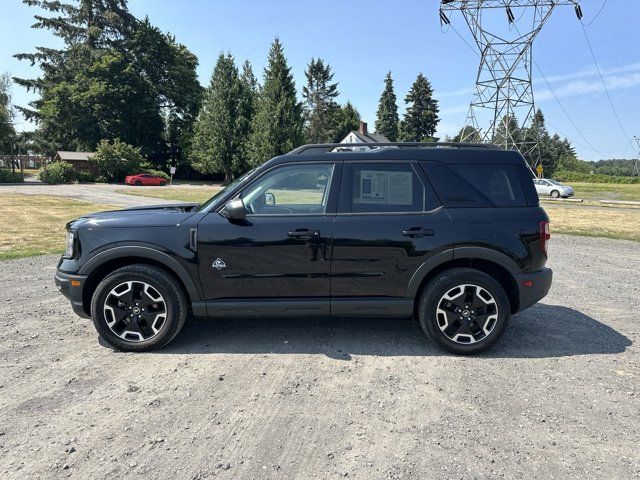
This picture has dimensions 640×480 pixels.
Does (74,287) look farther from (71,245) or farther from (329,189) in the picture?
(329,189)

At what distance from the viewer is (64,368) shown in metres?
3.65

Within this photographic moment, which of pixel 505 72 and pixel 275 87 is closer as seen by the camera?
pixel 505 72

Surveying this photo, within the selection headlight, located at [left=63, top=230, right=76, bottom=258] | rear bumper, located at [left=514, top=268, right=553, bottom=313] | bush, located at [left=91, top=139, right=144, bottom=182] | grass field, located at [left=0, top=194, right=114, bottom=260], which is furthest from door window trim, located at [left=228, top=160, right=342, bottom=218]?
bush, located at [left=91, top=139, right=144, bottom=182]

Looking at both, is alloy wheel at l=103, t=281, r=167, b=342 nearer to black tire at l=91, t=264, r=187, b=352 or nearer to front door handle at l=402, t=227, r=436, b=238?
black tire at l=91, t=264, r=187, b=352

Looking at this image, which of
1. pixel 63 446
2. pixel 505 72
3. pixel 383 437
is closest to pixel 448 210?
pixel 383 437

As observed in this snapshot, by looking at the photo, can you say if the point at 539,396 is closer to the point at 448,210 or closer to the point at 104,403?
the point at 448,210

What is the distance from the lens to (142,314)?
3.96 metres

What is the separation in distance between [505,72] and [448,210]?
34237mm

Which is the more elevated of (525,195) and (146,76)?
(146,76)

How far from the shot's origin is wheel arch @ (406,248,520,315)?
3.90 meters

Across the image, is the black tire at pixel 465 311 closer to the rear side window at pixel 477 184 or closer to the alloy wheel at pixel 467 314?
the alloy wheel at pixel 467 314

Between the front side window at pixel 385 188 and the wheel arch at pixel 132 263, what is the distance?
1.70m

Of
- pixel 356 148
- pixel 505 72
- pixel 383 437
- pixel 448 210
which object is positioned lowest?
pixel 383 437

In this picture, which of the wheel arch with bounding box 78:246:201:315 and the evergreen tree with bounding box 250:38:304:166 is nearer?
the wheel arch with bounding box 78:246:201:315
